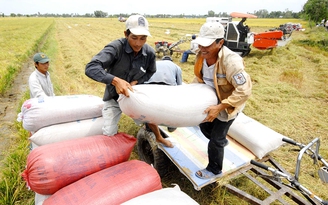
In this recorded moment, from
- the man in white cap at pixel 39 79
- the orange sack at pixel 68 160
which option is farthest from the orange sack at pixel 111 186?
the man in white cap at pixel 39 79

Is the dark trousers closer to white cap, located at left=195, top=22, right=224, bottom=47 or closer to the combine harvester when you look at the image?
white cap, located at left=195, top=22, right=224, bottom=47

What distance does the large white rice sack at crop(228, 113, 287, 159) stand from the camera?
8.19ft

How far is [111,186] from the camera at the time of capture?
5.70 ft

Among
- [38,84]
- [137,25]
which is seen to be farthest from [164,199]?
[38,84]

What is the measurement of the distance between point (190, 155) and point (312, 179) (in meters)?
1.64

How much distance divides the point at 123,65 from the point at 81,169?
107cm

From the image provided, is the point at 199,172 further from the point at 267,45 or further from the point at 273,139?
the point at 267,45

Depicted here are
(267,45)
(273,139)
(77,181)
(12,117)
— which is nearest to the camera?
(77,181)

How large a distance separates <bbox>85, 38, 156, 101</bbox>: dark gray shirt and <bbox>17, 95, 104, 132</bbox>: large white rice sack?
1.64 ft

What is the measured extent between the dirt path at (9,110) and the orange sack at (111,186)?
1.90 meters

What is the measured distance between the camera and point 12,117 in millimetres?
4289

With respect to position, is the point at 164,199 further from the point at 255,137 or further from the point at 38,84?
the point at 38,84

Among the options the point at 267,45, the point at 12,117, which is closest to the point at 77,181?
the point at 12,117

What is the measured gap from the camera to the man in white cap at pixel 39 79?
9.39 ft
